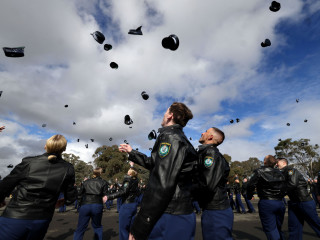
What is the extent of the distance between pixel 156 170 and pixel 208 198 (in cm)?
183

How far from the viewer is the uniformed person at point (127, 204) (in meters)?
5.60

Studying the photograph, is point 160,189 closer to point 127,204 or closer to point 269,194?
point 269,194

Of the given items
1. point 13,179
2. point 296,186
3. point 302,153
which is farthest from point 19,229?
point 302,153

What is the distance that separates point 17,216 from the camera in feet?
8.33

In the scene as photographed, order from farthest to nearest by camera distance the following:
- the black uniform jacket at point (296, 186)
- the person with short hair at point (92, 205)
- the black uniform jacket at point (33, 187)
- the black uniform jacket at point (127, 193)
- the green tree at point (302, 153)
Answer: the green tree at point (302, 153) → the black uniform jacket at point (127, 193) → the person with short hair at point (92, 205) → the black uniform jacket at point (296, 186) → the black uniform jacket at point (33, 187)

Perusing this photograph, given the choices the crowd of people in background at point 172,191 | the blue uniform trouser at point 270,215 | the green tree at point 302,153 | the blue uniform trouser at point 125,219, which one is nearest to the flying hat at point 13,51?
the crowd of people in background at point 172,191

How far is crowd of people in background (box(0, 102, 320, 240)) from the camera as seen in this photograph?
152 centimetres

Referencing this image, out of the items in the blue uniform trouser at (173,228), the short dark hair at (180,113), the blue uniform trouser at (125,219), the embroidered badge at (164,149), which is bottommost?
the blue uniform trouser at (125,219)

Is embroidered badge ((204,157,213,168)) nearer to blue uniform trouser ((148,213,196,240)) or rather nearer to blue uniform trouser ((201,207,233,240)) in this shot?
blue uniform trouser ((201,207,233,240))

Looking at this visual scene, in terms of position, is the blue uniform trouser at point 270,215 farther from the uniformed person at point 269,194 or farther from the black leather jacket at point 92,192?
the black leather jacket at point 92,192

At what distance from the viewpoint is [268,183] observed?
14.7 ft

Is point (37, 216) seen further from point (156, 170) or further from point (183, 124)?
point (183, 124)

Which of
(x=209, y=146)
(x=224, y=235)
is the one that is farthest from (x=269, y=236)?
(x=209, y=146)

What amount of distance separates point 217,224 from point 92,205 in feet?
12.8
